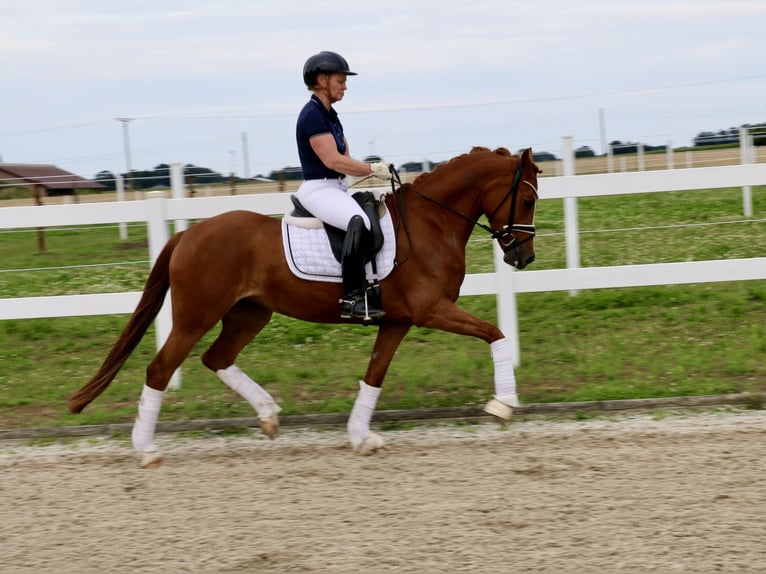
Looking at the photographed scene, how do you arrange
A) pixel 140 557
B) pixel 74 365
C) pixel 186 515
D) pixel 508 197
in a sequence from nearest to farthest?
pixel 140 557 < pixel 186 515 < pixel 508 197 < pixel 74 365

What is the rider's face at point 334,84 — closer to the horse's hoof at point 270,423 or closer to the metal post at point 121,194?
the horse's hoof at point 270,423

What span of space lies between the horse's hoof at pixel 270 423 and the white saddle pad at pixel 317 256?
94 cm

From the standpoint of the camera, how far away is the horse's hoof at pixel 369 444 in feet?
19.5

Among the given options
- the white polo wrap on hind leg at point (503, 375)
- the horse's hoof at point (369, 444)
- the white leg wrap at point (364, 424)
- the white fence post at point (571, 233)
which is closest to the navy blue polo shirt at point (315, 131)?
the white leg wrap at point (364, 424)

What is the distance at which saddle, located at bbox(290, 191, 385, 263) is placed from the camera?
609cm

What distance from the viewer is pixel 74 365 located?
861 centimetres

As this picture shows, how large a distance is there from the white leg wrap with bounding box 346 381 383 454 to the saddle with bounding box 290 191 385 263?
86 cm

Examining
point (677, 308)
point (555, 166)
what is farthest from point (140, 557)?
point (555, 166)

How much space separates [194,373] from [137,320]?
1795 millimetres

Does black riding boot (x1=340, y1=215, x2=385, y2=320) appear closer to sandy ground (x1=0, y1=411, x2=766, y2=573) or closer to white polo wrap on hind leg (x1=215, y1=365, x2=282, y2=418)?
white polo wrap on hind leg (x1=215, y1=365, x2=282, y2=418)

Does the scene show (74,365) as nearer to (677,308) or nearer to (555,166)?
(677,308)

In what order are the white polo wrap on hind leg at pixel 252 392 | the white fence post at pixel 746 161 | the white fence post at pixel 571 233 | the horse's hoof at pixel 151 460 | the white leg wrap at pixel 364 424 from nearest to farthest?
1. the horse's hoof at pixel 151 460
2. the white leg wrap at pixel 364 424
3. the white polo wrap on hind leg at pixel 252 392
4. the white fence post at pixel 571 233
5. the white fence post at pixel 746 161

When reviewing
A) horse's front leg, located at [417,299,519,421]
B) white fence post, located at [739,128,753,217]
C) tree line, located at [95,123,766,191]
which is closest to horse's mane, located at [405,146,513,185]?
horse's front leg, located at [417,299,519,421]

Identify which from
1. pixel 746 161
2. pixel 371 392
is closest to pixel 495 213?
pixel 371 392
